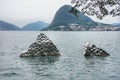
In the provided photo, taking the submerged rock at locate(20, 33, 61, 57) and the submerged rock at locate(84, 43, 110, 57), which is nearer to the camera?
the submerged rock at locate(20, 33, 61, 57)

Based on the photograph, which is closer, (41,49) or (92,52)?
(41,49)

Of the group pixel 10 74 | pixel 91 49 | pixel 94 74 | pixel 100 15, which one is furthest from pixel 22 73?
pixel 91 49

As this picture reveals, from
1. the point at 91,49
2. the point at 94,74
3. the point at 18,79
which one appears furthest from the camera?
the point at 91,49

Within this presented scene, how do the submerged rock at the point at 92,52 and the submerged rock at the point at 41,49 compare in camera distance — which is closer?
the submerged rock at the point at 41,49

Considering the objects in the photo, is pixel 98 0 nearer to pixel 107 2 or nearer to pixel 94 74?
pixel 107 2

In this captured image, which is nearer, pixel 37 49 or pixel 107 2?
pixel 107 2

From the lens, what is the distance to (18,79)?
28.6 m

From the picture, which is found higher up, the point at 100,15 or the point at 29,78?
the point at 100,15

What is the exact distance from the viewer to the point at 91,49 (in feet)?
165

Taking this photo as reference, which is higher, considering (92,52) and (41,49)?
(41,49)

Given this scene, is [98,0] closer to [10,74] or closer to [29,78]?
[29,78]

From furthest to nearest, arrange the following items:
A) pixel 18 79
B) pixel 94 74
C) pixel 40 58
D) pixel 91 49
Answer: pixel 91 49 < pixel 40 58 < pixel 94 74 < pixel 18 79

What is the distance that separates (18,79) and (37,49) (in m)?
20.7

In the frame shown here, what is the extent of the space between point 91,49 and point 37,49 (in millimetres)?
9074
